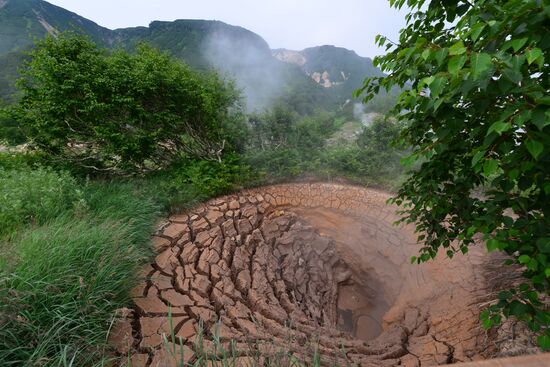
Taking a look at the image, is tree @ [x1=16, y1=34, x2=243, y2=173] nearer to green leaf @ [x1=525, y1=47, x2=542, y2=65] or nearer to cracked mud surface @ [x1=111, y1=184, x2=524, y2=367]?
cracked mud surface @ [x1=111, y1=184, x2=524, y2=367]

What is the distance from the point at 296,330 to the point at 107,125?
4.13 metres

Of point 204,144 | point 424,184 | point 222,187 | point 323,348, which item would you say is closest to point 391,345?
point 323,348

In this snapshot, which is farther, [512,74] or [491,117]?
[491,117]

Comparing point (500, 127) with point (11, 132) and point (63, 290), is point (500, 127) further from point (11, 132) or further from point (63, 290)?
point (11, 132)

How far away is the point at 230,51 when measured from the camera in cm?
3070

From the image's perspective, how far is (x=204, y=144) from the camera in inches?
203

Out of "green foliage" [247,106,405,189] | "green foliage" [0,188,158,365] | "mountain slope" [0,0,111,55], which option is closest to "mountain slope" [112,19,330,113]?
"mountain slope" [0,0,111,55]

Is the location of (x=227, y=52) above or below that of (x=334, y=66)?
below

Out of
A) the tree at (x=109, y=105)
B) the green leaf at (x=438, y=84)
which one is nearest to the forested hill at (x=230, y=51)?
the tree at (x=109, y=105)

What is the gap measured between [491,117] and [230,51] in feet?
112

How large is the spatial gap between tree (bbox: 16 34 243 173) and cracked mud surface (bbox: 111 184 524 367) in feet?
5.58

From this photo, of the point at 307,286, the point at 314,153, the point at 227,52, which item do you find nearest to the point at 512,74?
the point at 307,286

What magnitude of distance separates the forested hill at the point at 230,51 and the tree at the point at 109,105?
1279cm

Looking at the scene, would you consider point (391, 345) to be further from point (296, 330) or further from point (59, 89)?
point (59, 89)
